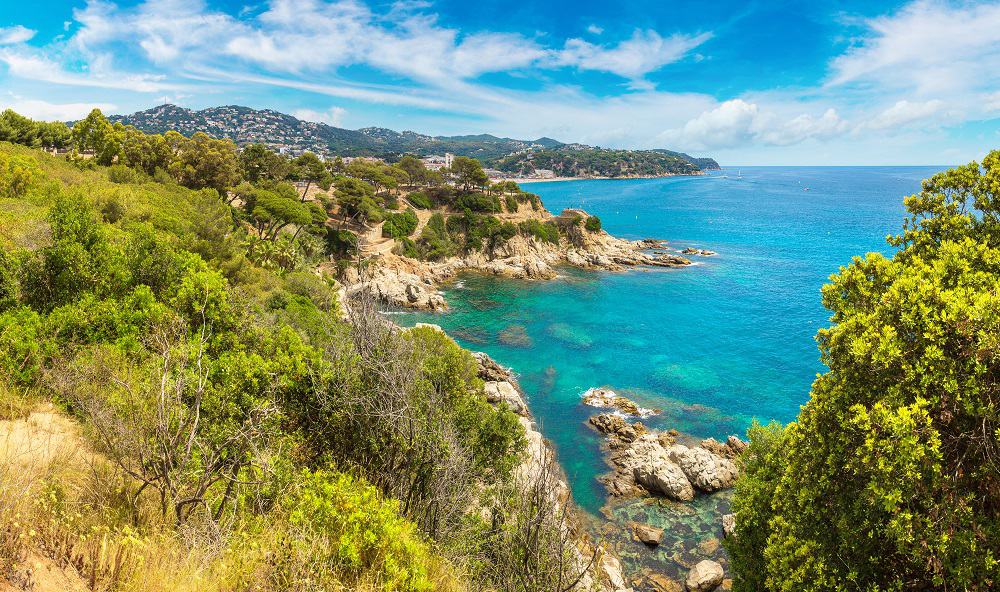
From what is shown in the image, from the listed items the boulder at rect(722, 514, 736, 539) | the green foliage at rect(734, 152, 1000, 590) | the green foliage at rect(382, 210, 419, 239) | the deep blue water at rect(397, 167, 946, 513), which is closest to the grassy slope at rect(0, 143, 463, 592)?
the green foliage at rect(734, 152, 1000, 590)

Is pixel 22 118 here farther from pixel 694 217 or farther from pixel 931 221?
pixel 694 217

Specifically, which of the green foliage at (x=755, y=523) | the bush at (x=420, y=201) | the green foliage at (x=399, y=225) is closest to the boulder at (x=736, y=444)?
the green foliage at (x=755, y=523)

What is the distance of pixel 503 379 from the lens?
30.2m

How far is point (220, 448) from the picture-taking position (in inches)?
202

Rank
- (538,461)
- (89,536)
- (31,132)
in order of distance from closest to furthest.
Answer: (89,536) < (538,461) < (31,132)

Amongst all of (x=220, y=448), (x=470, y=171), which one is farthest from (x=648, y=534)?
(x=470, y=171)

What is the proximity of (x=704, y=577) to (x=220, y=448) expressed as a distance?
16.9 metres

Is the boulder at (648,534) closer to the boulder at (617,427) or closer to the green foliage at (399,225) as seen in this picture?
the boulder at (617,427)

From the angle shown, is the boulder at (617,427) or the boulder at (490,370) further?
the boulder at (490,370)

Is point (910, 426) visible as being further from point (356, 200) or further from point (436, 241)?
point (356, 200)

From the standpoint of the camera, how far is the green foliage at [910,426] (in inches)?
232

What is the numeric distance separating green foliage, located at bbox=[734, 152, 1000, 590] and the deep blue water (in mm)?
13535

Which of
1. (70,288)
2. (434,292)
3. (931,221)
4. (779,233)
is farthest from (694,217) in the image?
(70,288)

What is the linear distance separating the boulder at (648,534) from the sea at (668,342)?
0.34 m
